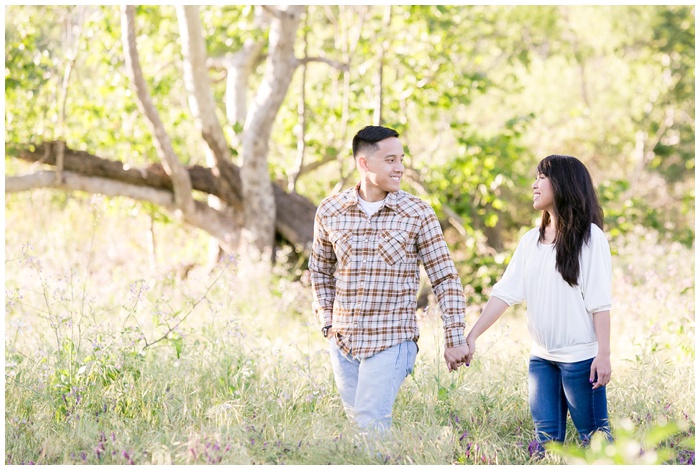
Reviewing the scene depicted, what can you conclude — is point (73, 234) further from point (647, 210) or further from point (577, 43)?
point (577, 43)

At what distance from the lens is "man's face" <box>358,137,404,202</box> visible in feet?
11.8

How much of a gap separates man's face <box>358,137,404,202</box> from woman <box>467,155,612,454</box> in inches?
25.7

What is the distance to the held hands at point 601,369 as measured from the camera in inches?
132

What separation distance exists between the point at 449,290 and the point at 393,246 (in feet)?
1.05

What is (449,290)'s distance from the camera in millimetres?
3596

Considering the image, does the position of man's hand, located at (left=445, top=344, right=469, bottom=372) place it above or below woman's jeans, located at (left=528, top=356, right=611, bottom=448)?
above

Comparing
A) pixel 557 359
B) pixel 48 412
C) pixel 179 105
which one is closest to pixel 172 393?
pixel 48 412

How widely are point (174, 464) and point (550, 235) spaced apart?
1969 mm

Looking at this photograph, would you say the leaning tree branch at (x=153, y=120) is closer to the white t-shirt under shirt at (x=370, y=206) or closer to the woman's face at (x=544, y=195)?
the white t-shirt under shirt at (x=370, y=206)

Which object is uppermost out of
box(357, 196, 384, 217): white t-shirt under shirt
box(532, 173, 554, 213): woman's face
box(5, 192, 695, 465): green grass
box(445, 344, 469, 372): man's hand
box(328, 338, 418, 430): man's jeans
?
box(532, 173, 554, 213): woman's face

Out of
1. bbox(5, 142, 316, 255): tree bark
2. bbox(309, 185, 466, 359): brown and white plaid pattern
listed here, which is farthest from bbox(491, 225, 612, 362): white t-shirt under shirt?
bbox(5, 142, 316, 255): tree bark

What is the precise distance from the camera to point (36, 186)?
335 inches

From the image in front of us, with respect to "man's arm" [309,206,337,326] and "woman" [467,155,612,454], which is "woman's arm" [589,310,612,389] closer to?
"woman" [467,155,612,454]

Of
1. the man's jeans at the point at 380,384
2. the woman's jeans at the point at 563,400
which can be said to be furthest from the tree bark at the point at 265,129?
the woman's jeans at the point at 563,400
